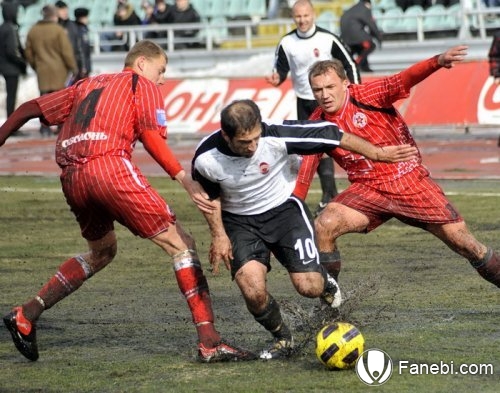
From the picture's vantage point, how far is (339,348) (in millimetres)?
7543

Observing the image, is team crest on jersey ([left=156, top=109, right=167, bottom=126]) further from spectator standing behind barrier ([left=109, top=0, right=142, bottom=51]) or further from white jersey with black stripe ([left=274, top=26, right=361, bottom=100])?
spectator standing behind barrier ([left=109, top=0, right=142, bottom=51])

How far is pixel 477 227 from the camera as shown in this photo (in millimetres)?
13023

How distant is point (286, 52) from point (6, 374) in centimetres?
766

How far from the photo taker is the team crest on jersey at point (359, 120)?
30.6 feet

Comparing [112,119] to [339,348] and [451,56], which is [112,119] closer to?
[339,348]

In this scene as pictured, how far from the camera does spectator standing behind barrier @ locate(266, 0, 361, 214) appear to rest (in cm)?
1444

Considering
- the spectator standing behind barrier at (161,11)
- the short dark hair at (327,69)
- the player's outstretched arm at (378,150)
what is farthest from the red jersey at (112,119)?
the spectator standing behind barrier at (161,11)

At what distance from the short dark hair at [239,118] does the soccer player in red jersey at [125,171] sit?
48 centimetres

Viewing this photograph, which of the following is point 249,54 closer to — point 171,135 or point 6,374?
point 171,135

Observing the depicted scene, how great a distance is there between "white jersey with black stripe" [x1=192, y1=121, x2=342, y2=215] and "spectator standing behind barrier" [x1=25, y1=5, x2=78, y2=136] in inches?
626

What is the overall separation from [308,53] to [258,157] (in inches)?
263

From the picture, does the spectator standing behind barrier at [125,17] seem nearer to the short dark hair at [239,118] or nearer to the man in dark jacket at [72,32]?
the man in dark jacket at [72,32]

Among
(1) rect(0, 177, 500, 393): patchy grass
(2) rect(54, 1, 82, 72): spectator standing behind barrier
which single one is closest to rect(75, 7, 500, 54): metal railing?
(2) rect(54, 1, 82, 72): spectator standing behind barrier

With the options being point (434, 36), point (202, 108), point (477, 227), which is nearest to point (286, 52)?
point (477, 227)
